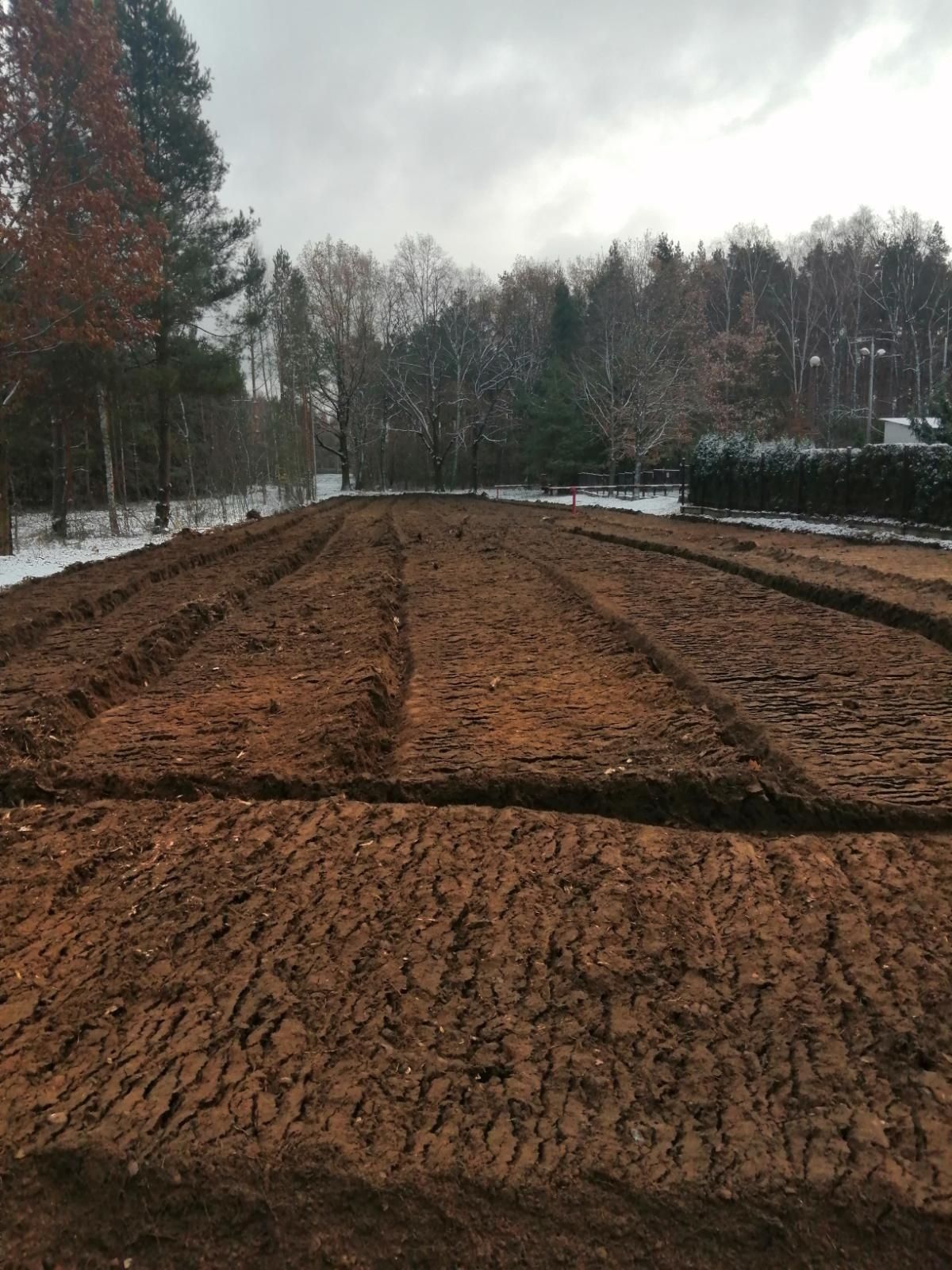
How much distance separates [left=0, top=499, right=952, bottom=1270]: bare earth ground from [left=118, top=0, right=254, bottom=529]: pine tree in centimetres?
1984

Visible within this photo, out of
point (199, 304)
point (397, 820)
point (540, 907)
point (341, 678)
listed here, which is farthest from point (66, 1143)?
point (199, 304)

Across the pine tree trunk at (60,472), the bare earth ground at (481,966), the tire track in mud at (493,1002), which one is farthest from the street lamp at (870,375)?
the tire track in mud at (493,1002)

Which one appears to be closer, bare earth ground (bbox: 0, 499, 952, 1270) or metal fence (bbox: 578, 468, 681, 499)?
bare earth ground (bbox: 0, 499, 952, 1270)

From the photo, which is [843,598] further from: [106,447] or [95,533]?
[95,533]

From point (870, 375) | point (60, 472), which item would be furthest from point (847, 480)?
point (870, 375)

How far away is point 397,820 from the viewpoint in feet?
13.2

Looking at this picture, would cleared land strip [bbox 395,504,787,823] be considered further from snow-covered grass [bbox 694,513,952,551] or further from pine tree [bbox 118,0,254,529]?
pine tree [bbox 118,0,254,529]

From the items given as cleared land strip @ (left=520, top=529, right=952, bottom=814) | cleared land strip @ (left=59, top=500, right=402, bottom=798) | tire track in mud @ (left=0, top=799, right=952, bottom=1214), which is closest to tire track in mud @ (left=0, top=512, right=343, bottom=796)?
cleared land strip @ (left=59, top=500, right=402, bottom=798)

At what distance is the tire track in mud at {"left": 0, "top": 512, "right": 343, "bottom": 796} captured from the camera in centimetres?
513

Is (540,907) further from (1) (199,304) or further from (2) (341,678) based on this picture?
(1) (199,304)

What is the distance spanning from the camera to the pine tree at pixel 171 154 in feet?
77.1

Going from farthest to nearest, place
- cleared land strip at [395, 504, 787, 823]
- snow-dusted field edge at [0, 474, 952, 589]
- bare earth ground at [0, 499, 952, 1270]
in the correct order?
1. snow-dusted field edge at [0, 474, 952, 589]
2. cleared land strip at [395, 504, 787, 823]
3. bare earth ground at [0, 499, 952, 1270]

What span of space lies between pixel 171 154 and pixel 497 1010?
27713mm

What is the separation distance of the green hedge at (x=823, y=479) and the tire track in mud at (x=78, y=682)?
1414 centimetres
